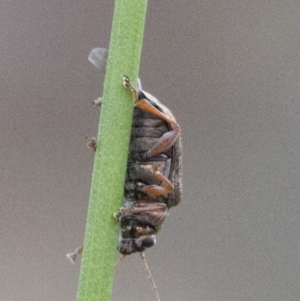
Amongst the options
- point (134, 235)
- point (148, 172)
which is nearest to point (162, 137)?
point (148, 172)

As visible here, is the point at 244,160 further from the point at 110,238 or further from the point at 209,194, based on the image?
the point at 110,238

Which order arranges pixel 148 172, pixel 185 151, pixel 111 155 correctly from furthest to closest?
1. pixel 185 151
2. pixel 148 172
3. pixel 111 155

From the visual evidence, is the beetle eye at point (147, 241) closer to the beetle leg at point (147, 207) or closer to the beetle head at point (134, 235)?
the beetle head at point (134, 235)

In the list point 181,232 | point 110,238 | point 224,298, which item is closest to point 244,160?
point 181,232

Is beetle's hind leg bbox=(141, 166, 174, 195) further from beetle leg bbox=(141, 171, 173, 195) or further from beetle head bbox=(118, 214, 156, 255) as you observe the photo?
beetle head bbox=(118, 214, 156, 255)

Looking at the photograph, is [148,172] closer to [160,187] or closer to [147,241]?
[160,187]

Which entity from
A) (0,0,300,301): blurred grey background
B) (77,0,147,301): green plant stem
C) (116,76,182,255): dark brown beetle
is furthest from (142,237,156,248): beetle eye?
(0,0,300,301): blurred grey background

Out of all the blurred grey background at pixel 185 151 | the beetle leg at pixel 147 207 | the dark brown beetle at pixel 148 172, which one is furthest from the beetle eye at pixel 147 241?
the blurred grey background at pixel 185 151
